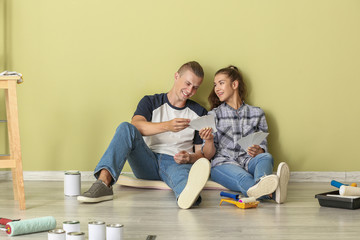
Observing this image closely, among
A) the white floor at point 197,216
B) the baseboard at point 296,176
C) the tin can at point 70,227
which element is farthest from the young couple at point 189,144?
the tin can at point 70,227

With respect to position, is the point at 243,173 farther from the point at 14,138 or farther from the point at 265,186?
the point at 14,138

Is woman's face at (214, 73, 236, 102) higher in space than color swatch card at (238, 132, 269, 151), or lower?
higher

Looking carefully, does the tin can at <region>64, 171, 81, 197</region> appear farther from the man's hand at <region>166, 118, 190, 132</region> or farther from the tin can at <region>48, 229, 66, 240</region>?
the tin can at <region>48, 229, 66, 240</region>

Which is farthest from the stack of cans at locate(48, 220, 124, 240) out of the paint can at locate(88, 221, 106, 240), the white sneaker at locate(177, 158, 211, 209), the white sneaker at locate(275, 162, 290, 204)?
the white sneaker at locate(275, 162, 290, 204)

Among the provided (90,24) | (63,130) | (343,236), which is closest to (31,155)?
(63,130)

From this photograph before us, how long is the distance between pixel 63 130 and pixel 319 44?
209 centimetres

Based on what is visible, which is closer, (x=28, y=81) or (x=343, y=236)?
(x=343, y=236)

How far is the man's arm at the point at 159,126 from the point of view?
3.09m

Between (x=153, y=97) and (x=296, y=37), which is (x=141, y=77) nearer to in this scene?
(x=153, y=97)

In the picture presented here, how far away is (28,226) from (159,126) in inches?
51.0

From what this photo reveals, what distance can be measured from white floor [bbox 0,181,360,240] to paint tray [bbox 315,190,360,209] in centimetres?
4

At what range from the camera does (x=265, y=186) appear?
275 cm

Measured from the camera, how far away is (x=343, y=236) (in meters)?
2.12

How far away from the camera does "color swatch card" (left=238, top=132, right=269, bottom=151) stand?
3.17 m
